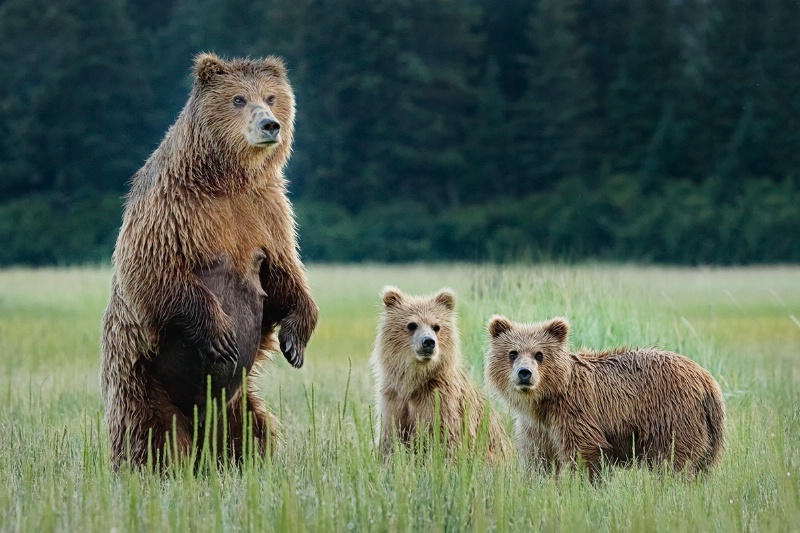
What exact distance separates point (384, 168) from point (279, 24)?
5212mm

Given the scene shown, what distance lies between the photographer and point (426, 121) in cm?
3562

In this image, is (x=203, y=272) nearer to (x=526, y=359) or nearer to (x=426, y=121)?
(x=526, y=359)

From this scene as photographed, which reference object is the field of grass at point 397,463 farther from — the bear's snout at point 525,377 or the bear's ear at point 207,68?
the bear's ear at point 207,68

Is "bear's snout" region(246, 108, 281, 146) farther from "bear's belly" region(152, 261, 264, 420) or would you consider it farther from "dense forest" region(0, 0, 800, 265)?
"dense forest" region(0, 0, 800, 265)

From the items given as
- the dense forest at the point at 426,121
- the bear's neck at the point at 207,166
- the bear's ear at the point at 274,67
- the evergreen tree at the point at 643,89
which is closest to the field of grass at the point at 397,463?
the bear's neck at the point at 207,166

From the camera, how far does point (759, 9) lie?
3359cm

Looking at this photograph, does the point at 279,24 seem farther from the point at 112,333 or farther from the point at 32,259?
the point at 112,333

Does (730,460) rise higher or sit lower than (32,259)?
higher

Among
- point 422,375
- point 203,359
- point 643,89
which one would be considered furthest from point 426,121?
point 203,359

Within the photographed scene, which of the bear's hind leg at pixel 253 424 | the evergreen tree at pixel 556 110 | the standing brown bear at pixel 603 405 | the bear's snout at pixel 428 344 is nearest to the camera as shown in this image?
the bear's hind leg at pixel 253 424

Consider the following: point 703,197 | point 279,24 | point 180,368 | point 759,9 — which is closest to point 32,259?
point 279,24

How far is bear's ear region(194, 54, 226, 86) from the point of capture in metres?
6.47

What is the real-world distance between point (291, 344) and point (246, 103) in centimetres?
131

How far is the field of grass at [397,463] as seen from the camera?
15.8ft
